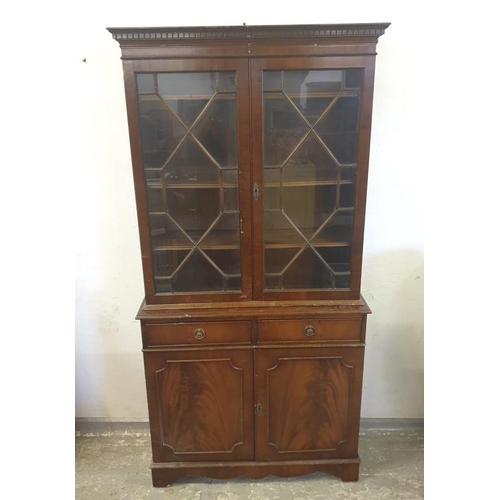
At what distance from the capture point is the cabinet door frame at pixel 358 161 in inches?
56.9

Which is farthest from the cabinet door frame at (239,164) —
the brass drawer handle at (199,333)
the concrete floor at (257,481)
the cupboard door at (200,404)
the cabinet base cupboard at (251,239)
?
the concrete floor at (257,481)

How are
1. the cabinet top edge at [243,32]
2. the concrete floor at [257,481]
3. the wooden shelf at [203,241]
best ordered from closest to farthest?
the cabinet top edge at [243,32], the wooden shelf at [203,241], the concrete floor at [257,481]

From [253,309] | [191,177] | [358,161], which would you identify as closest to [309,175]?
[358,161]

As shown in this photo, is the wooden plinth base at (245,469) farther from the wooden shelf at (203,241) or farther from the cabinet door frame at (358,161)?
the wooden shelf at (203,241)

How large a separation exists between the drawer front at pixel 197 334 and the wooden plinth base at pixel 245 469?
54 cm

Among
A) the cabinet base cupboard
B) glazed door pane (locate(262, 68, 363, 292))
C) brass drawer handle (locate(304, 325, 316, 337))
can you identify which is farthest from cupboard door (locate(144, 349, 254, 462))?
glazed door pane (locate(262, 68, 363, 292))

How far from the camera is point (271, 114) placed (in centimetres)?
150

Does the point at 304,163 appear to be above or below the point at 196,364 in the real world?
above

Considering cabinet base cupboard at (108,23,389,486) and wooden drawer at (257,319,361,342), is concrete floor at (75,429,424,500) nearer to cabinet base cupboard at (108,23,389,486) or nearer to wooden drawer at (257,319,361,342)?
cabinet base cupboard at (108,23,389,486)

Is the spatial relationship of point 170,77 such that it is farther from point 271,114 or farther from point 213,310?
point 213,310
